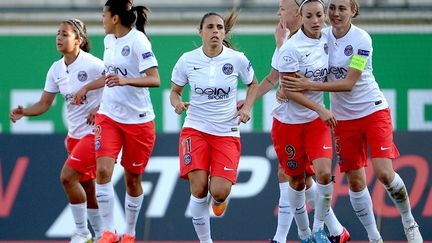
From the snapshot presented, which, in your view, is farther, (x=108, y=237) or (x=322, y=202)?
(x=108, y=237)

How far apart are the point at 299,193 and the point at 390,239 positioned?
2.84 m

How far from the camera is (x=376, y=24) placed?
16031mm

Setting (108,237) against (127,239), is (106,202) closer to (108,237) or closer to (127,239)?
(108,237)

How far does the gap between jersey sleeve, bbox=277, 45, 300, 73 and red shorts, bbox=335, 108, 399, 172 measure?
2.39ft

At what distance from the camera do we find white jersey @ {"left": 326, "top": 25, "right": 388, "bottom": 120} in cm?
1127

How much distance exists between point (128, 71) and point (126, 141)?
659 mm

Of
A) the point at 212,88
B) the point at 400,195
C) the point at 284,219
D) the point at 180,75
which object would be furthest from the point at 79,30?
the point at 400,195

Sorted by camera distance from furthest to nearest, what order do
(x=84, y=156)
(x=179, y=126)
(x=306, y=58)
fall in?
(x=179, y=126) < (x=84, y=156) < (x=306, y=58)

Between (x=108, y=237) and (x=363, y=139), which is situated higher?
(x=363, y=139)

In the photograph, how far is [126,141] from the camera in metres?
11.9

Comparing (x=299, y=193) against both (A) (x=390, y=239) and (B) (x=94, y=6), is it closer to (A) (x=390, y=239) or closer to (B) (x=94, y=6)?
(A) (x=390, y=239)

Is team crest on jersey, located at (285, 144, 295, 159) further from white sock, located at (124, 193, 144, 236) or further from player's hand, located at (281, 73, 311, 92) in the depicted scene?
white sock, located at (124, 193, 144, 236)

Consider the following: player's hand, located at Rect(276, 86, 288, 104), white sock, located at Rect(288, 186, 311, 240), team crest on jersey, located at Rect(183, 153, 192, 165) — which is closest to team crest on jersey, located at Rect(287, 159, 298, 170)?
white sock, located at Rect(288, 186, 311, 240)

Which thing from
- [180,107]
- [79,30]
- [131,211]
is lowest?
[131,211]
